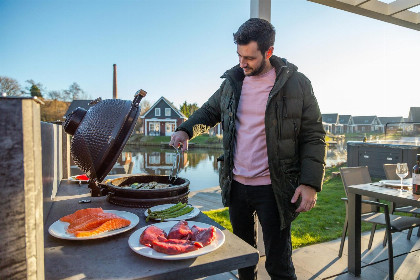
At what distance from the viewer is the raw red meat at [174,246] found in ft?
3.18

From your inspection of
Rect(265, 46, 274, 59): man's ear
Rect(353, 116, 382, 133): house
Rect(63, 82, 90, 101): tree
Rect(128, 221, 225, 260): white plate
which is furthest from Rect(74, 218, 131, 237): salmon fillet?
Rect(353, 116, 382, 133): house

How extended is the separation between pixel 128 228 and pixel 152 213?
20 centimetres

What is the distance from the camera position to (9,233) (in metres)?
0.52

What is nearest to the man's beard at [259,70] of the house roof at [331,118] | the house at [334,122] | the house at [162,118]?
the house at [162,118]

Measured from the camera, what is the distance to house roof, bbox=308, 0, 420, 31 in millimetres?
3908

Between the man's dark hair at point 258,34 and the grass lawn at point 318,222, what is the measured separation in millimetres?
2746

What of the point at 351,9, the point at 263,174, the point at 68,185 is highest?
the point at 351,9

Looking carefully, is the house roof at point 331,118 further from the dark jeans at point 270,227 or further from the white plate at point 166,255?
the white plate at point 166,255

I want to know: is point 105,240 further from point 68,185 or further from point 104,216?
point 68,185

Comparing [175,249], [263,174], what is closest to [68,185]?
[263,174]

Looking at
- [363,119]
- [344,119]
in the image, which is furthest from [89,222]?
[363,119]

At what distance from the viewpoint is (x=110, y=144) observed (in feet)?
4.58

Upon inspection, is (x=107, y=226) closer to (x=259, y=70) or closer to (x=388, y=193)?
(x=259, y=70)

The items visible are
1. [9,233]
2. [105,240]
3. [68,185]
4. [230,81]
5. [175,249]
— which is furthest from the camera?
[68,185]
